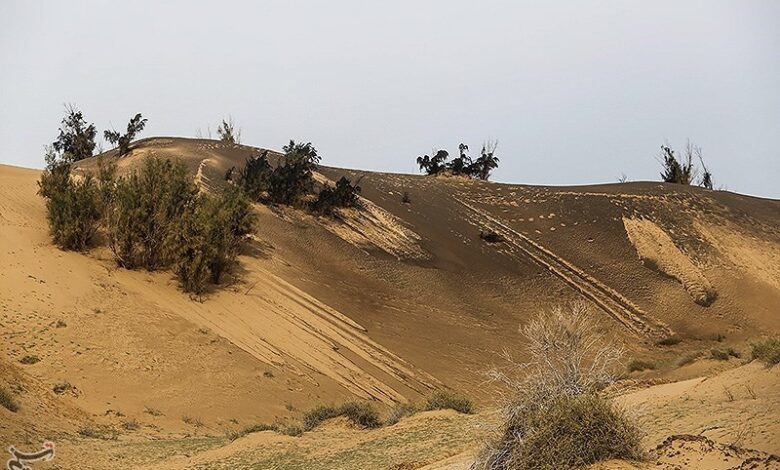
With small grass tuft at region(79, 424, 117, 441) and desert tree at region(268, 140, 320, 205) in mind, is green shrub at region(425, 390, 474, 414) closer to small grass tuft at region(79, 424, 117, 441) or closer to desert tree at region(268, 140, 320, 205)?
small grass tuft at region(79, 424, 117, 441)

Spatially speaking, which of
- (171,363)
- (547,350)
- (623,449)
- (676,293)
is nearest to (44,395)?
(171,363)

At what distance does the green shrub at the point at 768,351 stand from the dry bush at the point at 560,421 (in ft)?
12.2

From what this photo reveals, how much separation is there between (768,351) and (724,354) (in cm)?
1084

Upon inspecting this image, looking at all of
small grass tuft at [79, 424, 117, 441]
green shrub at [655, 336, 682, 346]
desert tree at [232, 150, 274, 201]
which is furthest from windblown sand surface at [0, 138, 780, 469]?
desert tree at [232, 150, 274, 201]

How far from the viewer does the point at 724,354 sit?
22172mm

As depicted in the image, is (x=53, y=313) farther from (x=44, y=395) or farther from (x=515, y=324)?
(x=515, y=324)

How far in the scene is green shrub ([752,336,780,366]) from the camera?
1172cm

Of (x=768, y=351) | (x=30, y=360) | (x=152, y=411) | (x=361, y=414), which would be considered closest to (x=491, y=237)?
(x=361, y=414)

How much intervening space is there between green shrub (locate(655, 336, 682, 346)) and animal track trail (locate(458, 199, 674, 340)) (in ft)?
1.20

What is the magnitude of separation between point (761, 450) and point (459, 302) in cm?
2310

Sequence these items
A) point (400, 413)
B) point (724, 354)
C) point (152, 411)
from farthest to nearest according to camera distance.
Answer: point (724, 354) < point (152, 411) < point (400, 413)

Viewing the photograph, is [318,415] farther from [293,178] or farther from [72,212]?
[293,178]

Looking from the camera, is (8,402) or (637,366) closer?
(8,402)

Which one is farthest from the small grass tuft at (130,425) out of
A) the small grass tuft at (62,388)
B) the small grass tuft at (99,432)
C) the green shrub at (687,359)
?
the green shrub at (687,359)
